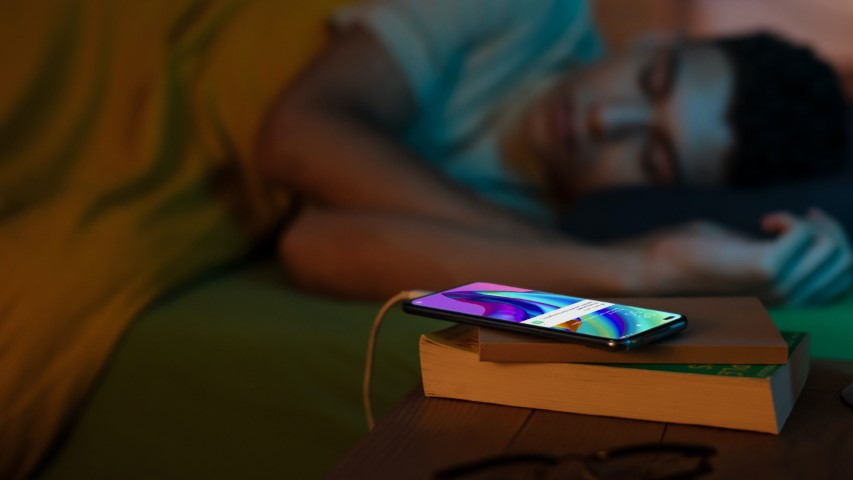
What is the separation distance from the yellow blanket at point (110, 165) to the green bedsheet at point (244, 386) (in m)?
0.04

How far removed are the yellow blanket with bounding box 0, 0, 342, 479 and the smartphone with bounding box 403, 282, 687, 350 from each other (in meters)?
0.55

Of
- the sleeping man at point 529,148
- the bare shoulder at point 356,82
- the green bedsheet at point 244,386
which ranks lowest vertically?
the green bedsheet at point 244,386

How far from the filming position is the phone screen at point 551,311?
0.50 meters

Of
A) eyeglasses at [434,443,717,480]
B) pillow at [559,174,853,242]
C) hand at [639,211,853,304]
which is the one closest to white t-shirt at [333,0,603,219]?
pillow at [559,174,853,242]

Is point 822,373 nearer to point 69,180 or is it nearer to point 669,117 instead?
point 669,117

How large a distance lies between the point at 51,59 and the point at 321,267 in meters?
0.52

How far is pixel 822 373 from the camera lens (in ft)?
1.84

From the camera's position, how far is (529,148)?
4.58ft

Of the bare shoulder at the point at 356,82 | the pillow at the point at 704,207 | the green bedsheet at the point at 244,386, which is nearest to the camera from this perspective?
the green bedsheet at the point at 244,386

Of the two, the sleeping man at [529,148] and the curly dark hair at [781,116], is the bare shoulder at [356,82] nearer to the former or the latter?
the sleeping man at [529,148]

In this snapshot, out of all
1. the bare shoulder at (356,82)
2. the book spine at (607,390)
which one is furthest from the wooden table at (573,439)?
the bare shoulder at (356,82)

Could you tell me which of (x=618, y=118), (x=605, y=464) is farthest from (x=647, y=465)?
(x=618, y=118)

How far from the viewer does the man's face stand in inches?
49.6

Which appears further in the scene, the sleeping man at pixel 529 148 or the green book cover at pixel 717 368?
the sleeping man at pixel 529 148
